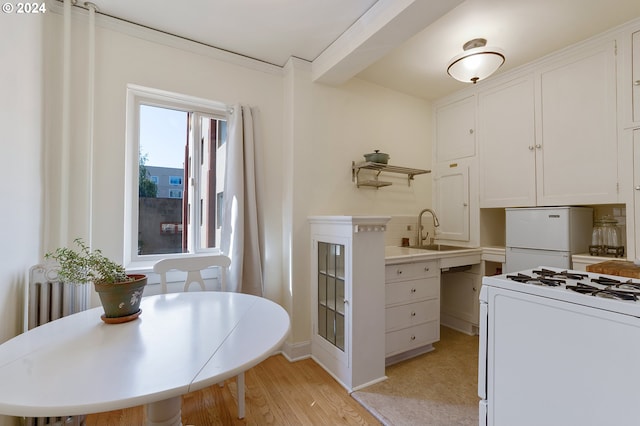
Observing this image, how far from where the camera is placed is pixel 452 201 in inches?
125

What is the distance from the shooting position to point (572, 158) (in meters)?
2.32

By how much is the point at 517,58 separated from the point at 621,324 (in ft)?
8.33

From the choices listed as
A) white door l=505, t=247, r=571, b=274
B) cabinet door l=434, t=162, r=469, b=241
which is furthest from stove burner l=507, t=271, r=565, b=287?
cabinet door l=434, t=162, r=469, b=241

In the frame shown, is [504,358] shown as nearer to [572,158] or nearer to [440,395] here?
[440,395]

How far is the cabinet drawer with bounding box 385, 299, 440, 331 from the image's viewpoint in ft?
7.29

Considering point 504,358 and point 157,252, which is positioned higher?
point 157,252

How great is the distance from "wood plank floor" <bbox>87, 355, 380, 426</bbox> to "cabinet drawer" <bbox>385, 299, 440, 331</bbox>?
2.04ft

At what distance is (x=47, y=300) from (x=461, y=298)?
3.28m

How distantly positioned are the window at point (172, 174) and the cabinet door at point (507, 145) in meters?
2.59

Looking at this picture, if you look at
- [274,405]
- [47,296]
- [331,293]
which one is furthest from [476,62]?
[47,296]

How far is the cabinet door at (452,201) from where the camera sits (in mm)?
3049

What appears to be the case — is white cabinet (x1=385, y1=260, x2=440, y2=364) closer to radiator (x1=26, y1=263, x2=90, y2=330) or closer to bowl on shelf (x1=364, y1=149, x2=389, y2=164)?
bowl on shelf (x1=364, y1=149, x2=389, y2=164)

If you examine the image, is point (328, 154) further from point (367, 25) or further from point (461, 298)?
point (461, 298)

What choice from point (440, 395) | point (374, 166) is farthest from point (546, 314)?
point (374, 166)
